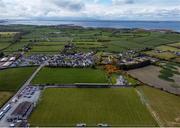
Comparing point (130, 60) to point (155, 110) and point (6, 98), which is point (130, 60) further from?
point (6, 98)

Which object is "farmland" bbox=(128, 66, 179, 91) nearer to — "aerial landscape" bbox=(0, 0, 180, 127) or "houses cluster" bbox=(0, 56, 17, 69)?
"aerial landscape" bbox=(0, 0, 180, 127)

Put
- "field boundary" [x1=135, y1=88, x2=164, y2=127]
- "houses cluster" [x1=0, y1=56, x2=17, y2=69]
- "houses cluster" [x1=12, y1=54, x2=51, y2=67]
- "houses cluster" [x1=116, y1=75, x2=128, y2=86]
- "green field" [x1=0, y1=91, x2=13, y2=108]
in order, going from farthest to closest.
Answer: "houses cluster" [x1=12, y1=54, x2=51, y2=67] < "houses cluster" [x1=0, y1=56, x2=17, y2=69] < "houses cluster" [x1=116, y1=75, x2=128, y2=86] < "green field" [x1=0, y1=91, x2=13, y2=108] < "field boundary" [x1=135, y1=88, x2=164, y2=127]

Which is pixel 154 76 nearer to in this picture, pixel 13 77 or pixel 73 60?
pixel 73 60

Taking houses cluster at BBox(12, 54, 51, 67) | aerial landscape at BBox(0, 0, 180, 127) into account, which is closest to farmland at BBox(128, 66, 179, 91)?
aerial landscape at BBox(0, 0, 180, 127)

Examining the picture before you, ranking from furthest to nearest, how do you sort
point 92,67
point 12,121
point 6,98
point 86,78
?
point 92,67 < point 86,78 < point 6,98 < point 12,121

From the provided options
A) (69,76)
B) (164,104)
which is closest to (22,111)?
(69,76)

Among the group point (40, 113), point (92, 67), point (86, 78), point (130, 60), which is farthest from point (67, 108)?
point (130, 60)
